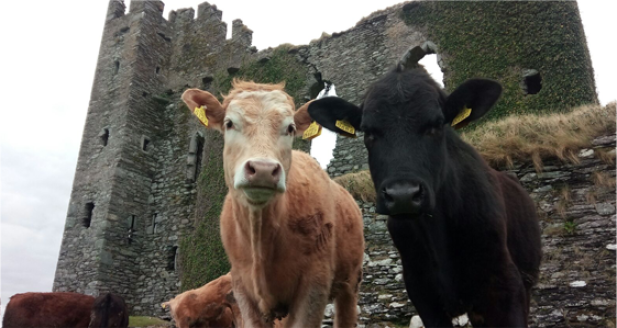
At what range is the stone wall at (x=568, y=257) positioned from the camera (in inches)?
237

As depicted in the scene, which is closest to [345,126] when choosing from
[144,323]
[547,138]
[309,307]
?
[309,307]

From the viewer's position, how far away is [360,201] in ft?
29.5

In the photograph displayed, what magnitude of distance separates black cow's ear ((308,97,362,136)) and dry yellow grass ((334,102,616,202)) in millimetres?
4766

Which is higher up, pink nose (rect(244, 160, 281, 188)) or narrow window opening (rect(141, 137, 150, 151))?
narrow window opening (rect(141, 137, 150, 151))

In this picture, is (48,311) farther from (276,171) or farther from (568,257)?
(568,257)

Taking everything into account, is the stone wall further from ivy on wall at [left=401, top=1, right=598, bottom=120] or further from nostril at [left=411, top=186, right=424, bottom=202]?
ivy on wall at [left=401, top=1, right=598, bottom=120]

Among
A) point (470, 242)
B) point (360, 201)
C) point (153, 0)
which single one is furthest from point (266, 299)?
point (153, 0)

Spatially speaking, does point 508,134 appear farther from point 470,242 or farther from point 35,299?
point 35,299

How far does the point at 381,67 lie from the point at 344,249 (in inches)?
A: 504

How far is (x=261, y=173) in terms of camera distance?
308 cm

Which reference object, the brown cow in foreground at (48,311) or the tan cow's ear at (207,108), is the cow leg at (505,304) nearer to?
the tan cow's ear at (207,108)

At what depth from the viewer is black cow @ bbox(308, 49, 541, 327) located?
2.89 meters

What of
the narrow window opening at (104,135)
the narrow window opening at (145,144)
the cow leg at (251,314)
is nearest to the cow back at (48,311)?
the cow leg at (251,314)

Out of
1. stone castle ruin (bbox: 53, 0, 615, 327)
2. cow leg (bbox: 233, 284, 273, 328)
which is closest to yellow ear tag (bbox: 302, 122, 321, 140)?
cow leg (bbox: 233, 284, 273, 328)
